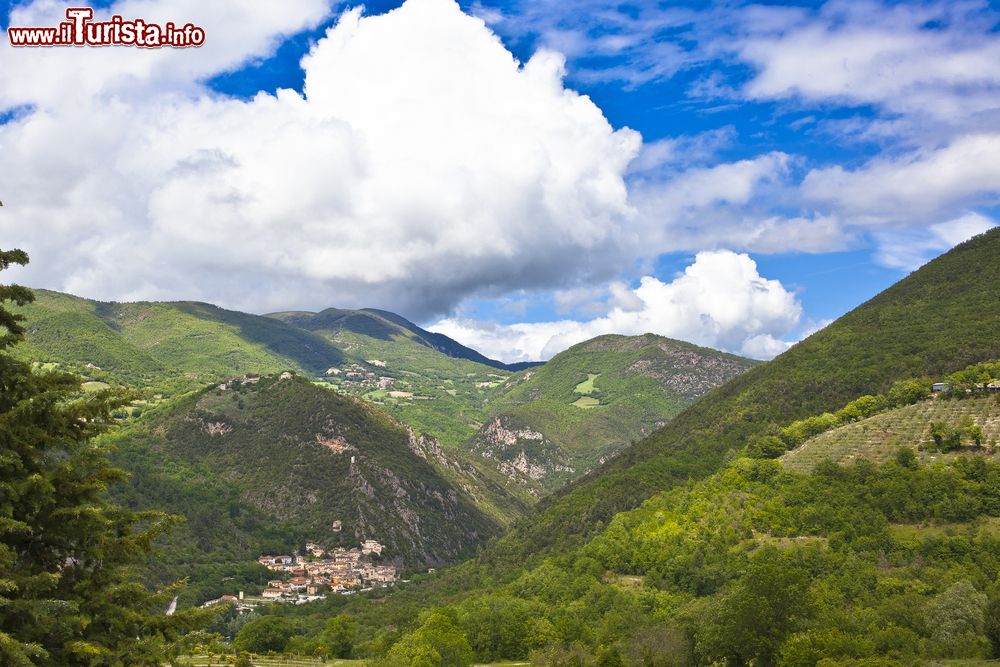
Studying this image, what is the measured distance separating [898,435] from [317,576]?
140 metres

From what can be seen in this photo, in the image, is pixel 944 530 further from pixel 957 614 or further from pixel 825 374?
pixel 825 374

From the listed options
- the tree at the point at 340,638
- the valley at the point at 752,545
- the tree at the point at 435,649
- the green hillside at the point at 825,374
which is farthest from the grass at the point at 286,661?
the green hillside at the point at 825,374

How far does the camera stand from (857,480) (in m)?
100

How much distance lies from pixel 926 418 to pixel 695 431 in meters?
65.5

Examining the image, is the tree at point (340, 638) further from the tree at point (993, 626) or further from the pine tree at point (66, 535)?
the pine tree at point (66, 535)

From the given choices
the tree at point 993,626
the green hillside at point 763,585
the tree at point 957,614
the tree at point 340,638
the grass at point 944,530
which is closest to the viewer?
the tree at point 993,626

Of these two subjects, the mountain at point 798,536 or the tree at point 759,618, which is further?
the mountain at point 798,536

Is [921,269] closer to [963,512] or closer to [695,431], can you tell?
[695,431]

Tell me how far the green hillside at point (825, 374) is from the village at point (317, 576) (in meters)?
45.4

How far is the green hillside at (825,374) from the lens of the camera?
13962 centimetres

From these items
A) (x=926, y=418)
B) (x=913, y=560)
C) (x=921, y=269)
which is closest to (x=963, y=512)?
(x=913, y=560)

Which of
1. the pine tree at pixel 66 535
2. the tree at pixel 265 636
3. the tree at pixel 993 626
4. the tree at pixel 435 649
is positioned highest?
the pine tree at pixel 66 535

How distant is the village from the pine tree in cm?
15157

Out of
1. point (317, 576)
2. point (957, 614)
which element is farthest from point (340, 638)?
point (317, 576)
